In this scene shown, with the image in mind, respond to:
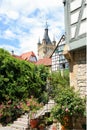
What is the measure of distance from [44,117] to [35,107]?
150 centimetres

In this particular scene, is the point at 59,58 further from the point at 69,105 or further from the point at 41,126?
the point at 69,105

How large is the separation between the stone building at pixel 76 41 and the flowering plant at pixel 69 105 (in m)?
0.22

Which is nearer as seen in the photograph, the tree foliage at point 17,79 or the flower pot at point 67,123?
the flower pot at point 67,123

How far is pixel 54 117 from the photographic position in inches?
325

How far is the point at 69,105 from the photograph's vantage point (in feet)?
25.9

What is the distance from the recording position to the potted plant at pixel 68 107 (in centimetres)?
776

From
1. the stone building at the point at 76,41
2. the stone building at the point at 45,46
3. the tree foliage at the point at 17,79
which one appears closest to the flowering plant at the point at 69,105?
the stone building at the point at 76,41

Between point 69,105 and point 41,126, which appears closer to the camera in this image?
point 69,105

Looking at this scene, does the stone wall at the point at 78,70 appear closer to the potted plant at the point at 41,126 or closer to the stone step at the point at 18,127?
the potted plant at the point at 41,126

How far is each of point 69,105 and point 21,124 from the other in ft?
17.8

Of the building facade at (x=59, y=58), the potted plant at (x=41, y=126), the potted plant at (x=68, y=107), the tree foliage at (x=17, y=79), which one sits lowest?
the potted plant at (x=41, y=126)

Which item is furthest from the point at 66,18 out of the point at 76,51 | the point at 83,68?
the point at 83,68

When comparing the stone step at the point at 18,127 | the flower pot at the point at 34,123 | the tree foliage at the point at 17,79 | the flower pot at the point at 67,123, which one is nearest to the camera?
the flower pot at the point at 67,123

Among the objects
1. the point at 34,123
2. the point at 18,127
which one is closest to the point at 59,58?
the point at 18,127
